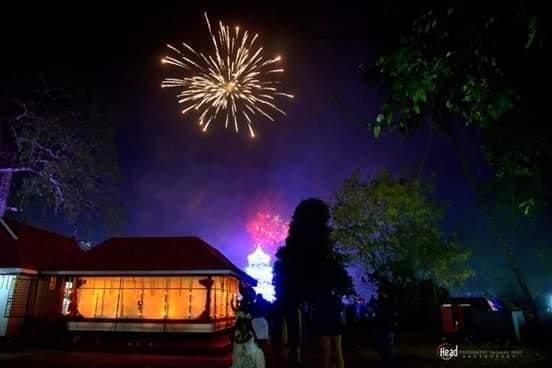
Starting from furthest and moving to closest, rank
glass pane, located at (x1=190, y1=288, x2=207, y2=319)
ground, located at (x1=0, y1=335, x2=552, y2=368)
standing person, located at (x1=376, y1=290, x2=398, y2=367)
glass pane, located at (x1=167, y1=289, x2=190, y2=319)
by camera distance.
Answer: glass pane, located at (x1=190, y1=288, x2=207, y2=319) < glass pane, located at (x1=167, y1=289, x2=190, y2=319) < ground, located at (x1=0, y1=335, x2=552, y2=368) < standing person, located at (x1=376, y1=290, x2=398, y2=367)

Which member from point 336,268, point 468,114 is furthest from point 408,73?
point 336,268

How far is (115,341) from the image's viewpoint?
47.2 feet

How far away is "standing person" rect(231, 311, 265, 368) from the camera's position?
5500mm

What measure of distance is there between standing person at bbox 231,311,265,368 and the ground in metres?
5.07

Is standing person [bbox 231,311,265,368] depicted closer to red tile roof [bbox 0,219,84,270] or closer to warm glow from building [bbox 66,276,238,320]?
warm glow from building [bbox 66,276,238,320]

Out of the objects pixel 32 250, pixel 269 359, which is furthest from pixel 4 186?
pixel 269 359

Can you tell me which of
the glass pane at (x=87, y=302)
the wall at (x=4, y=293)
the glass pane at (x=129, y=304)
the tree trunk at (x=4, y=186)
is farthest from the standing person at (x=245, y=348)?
the tree trunk at (x=4, y=186)

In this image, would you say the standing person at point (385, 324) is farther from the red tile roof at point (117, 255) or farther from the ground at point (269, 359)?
the red tile roof at point (117, 255)

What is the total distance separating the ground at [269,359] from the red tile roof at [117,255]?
11.5ft

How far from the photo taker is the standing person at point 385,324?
789cm

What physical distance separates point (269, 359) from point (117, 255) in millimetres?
8952

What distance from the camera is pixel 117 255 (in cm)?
1630

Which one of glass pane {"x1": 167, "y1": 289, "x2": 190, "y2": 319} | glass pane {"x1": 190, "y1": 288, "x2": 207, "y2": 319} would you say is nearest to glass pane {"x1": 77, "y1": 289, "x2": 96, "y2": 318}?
glass pane {"x1": 167, "y1": 289, "x2": 190, "y2": 319}

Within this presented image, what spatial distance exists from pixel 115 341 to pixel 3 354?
12.0 feet
